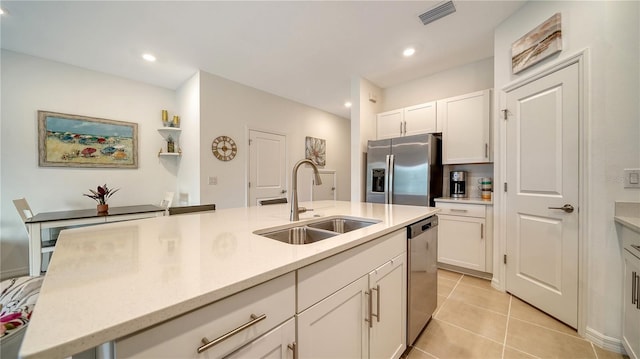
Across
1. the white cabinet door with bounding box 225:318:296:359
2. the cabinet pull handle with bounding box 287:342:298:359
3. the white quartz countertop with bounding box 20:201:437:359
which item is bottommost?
the cabinet pull handle with bounding box 287:342:298:359

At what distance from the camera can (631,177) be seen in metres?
1.48

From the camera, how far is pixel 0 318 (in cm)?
118

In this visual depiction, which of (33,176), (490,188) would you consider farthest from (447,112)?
(33,176)

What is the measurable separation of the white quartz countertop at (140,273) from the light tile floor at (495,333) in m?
1.09

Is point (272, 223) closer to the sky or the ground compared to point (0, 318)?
closer to the sky

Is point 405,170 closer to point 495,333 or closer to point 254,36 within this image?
point 495,333

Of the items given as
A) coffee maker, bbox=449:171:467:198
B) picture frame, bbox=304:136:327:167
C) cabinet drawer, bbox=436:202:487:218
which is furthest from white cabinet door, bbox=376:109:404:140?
picture frame, bbox=304:136:327:167

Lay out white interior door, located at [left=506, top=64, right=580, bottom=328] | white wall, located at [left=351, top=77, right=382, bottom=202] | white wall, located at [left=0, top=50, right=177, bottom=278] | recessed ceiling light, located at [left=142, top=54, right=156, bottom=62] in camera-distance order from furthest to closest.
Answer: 1. white wall, located at [left=351, top=77, right=382, bottom=202]
2. recessed ceiling light, located at [left=142, top=54, right=156, bottom=62]
3. white wall, located at [left=0, top=50, right=177, bottom=278]
4. white interior door, located at [left=506, top=64, right=580, bottom=328]

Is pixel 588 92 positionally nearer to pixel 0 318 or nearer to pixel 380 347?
pixel 380 347

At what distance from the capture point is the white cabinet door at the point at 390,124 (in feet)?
11.2

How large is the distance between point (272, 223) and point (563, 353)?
207 cm

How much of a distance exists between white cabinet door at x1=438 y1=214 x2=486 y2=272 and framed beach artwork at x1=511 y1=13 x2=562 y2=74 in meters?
1.58

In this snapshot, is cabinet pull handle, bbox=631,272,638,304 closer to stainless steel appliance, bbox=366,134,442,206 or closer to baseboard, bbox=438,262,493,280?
baseboard, bbox=438,262,493,280

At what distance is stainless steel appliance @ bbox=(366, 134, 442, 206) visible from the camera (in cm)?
290
